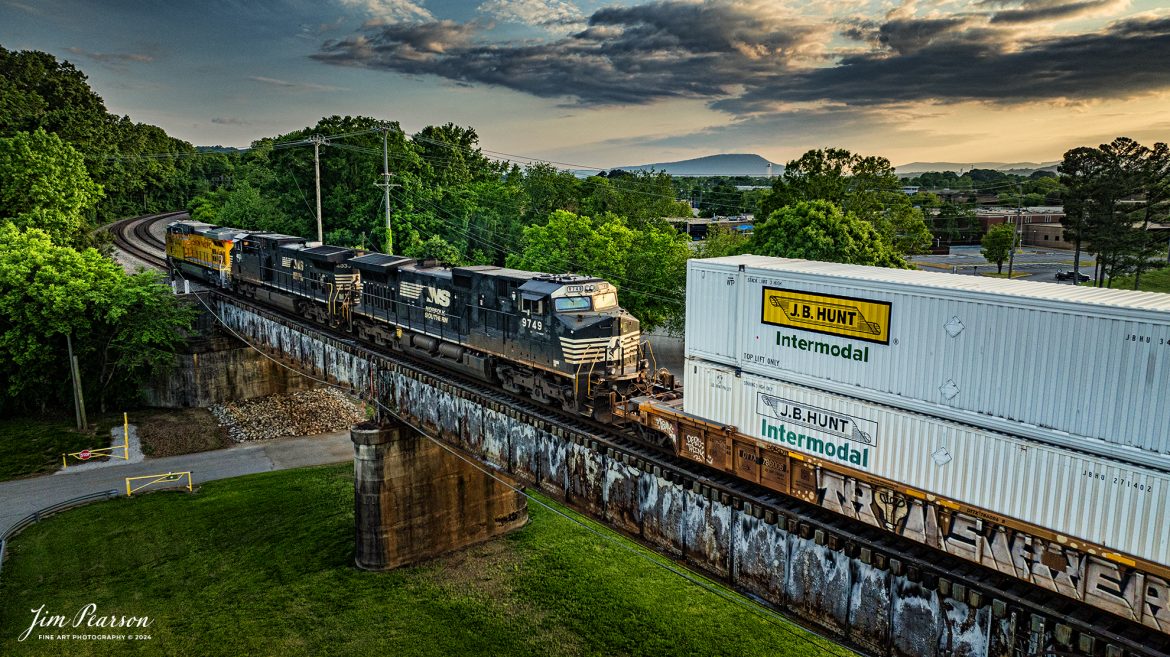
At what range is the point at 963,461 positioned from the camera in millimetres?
12688

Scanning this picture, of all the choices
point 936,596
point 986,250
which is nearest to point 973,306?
point 936,596

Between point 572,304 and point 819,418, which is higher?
point 572,304

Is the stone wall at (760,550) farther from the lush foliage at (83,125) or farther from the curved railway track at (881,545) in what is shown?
the lush foliage at (83,125)

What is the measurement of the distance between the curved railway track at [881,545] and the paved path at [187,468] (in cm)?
2392

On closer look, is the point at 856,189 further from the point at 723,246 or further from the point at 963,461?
the point at 963,461

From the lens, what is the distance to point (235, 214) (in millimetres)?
77562

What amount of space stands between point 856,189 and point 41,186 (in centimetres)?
5884

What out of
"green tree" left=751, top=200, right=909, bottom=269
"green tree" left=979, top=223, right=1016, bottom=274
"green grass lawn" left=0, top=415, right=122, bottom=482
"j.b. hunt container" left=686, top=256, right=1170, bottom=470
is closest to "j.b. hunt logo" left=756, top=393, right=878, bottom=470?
"j.b. hunt container" left=686, top=256, right=1170, bottom=470

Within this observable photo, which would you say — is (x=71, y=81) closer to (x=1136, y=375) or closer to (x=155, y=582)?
(x=155, y=582)

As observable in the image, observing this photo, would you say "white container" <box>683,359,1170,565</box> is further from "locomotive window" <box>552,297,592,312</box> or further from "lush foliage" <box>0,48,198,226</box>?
"lush foliage" <box>0,48,198,226</box>

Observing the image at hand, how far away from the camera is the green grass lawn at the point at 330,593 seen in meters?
25.9

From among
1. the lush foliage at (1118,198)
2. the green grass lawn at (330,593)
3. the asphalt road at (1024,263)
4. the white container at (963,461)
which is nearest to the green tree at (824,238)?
the lush foliage at (1118,198)

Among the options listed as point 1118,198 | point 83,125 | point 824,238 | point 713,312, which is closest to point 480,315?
point 713,312

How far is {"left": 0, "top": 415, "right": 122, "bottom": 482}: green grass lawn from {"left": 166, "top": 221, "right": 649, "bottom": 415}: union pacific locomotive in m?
13.8
